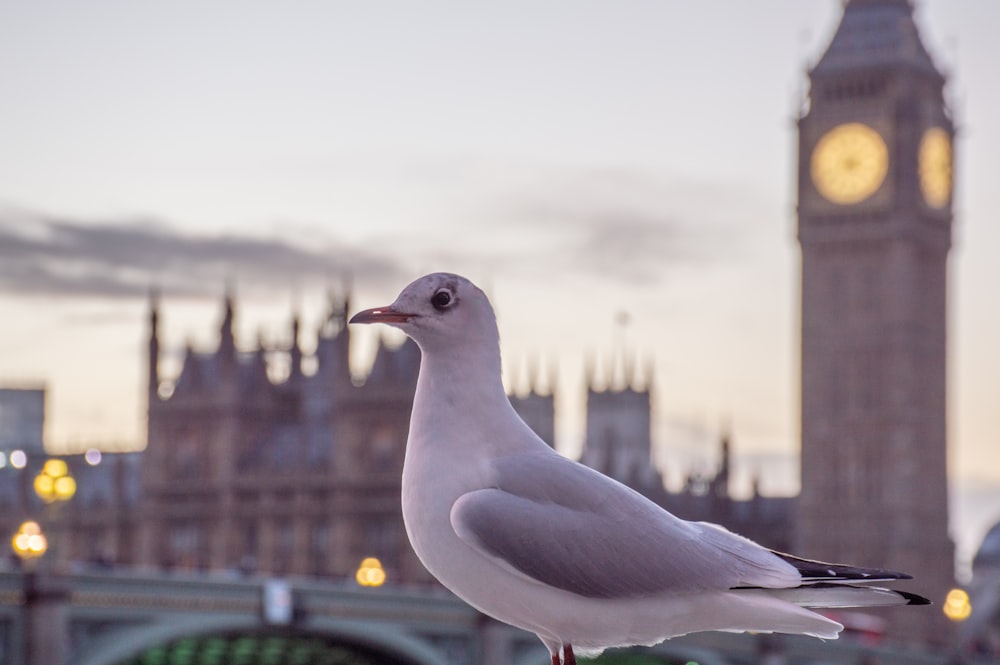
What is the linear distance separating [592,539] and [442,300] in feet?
2.01

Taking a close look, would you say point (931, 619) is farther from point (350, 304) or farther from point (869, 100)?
point (350, 304)

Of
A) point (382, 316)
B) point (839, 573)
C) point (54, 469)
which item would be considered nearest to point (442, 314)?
point (382, 316)

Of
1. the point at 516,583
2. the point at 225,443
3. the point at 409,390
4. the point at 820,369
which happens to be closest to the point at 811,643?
the point at 409,390

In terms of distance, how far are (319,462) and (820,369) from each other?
1003 inches

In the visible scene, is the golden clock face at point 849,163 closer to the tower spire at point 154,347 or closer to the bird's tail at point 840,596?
the tower spire at point 154,347

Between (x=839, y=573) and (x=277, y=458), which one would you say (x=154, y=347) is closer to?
(x=277, y=458)

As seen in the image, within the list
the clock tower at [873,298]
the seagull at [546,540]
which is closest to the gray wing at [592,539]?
the seagull at [546,540]

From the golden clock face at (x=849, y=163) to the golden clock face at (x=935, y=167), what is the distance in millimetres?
1965

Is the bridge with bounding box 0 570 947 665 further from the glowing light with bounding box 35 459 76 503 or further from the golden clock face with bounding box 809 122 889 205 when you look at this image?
the golden clock face with bounding box 809 122 889 205

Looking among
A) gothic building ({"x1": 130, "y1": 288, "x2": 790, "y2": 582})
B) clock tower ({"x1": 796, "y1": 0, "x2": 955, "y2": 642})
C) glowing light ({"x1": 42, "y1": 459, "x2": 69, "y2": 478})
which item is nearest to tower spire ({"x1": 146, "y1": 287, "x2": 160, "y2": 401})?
gothic building ({"x1": 130, "y1": 288, "x2": 790, "y2": 582})

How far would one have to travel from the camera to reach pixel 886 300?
89375 mm

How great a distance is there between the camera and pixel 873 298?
294 ft

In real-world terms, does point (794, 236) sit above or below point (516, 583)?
above

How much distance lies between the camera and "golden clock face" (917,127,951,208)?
291ft
